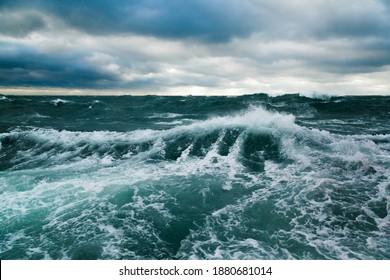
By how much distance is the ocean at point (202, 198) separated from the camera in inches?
203

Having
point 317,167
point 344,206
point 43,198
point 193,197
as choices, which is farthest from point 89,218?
point 317,167

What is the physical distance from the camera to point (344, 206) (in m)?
6.43

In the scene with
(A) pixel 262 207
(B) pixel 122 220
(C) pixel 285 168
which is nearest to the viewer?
(B) pixel 122 220

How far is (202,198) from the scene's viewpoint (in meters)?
7.18

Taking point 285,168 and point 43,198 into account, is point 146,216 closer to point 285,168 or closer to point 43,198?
point 43,198

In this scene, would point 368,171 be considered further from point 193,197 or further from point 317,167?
point 193,197

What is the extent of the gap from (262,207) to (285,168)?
3.04m

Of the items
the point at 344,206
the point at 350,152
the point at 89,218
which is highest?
the point at 350,152

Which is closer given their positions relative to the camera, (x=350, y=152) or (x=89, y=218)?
(x=89, y=218)

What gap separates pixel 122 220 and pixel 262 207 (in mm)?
3313

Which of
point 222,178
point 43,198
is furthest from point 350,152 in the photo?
point 43,198

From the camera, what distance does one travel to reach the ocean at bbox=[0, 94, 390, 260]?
517 centimetres
